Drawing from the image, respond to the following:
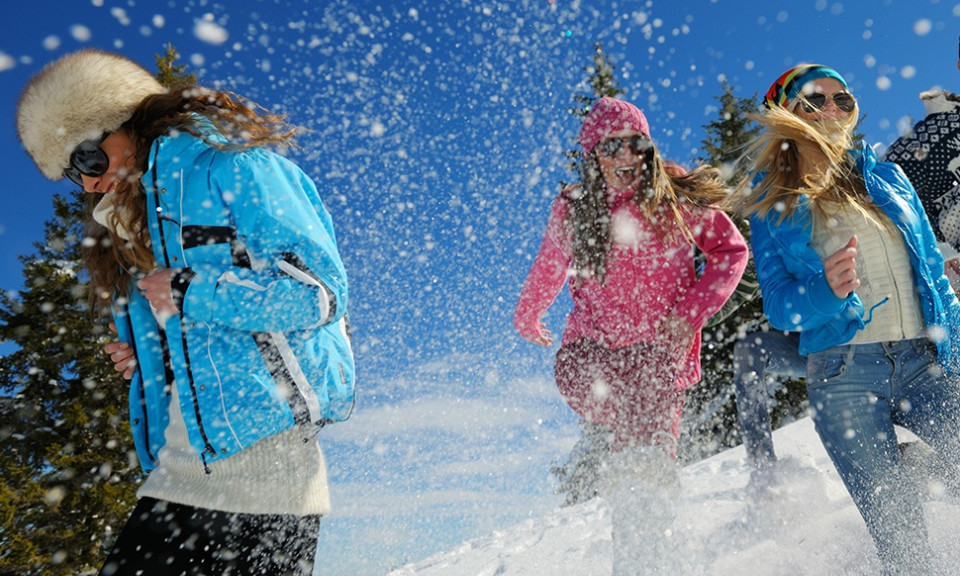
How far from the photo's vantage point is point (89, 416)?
43.7 ft

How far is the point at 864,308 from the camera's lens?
2.63 meters

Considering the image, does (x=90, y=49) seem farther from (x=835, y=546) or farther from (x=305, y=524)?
(x=835, y=546)

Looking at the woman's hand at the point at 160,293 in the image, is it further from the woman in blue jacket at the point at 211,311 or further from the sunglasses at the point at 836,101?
the sunglasses at the point at 836,101

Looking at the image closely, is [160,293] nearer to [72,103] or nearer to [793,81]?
[72,103]

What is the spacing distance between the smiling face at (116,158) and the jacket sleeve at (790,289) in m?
2.61

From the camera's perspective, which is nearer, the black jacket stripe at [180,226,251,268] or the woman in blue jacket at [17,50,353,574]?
the woman in blue jacket at [17,50,353,574]

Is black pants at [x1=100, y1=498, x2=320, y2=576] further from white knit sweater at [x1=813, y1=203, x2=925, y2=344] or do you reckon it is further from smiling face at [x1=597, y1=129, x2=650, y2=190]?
white knit sweater at [x1=813, y1=203, x2=925, y2=344]

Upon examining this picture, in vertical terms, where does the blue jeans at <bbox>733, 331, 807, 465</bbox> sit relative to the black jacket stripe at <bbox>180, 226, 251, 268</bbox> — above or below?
below

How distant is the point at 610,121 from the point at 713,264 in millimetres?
848

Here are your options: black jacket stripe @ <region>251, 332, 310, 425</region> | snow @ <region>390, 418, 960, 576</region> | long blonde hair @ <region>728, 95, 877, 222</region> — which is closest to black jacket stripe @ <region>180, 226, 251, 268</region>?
black jacket stripe @ <region>251, 332, 310, 425</region>

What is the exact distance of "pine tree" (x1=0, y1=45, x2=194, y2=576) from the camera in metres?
12.1

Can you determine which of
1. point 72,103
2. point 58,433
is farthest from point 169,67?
point 72,103

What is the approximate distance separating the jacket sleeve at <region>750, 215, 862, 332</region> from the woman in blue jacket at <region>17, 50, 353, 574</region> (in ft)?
6.06

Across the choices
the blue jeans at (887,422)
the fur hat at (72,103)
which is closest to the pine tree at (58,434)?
the fur hat at (72,103)
